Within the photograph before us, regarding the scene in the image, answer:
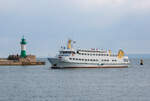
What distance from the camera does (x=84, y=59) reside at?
91.4 metres

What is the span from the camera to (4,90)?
158 feet

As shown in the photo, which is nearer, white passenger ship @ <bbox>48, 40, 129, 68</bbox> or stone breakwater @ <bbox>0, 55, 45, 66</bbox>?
white passenger ship @ <bbox>48, 40, 129, 68</bbox>

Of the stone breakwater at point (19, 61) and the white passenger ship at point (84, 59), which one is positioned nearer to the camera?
the white passenger ship at point (84, 59)

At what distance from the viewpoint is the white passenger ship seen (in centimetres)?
8862

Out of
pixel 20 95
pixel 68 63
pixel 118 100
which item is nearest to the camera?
pixel 118 100

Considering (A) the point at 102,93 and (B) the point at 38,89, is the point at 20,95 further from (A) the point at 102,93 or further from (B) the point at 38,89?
(A) the point at 102,93

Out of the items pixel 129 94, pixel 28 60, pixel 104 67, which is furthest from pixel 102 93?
pixel 28 60

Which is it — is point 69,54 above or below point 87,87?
above

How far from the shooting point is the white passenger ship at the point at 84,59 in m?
88.6

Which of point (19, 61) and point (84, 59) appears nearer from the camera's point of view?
point (84, 59)

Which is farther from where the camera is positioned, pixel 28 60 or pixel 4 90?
pixel 28 60

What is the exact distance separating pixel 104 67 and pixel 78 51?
1039 centimetres

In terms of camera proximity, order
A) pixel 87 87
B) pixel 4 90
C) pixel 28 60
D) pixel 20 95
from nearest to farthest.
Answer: pixel 20 95
pixel 4 90
pixel 87 87
pixel 28 60

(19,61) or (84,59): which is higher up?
(84,59)
